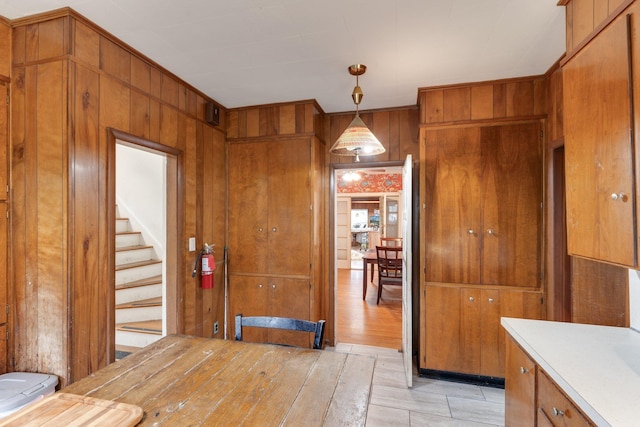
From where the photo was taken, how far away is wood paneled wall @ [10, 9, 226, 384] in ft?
5.57

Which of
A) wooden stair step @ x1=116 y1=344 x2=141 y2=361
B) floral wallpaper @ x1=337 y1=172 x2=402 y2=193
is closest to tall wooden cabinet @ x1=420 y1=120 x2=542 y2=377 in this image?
wooden stair step @ x1=116 y1=344 x2=141 y2=361

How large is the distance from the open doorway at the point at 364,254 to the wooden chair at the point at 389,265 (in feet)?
1.42

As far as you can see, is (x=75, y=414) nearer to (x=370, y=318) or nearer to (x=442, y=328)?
(x=442, y=328)

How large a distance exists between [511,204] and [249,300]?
2.66 metres

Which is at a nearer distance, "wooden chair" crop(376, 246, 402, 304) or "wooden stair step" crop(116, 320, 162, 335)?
"wooden stair step" crop(116, 320, 162, 335)

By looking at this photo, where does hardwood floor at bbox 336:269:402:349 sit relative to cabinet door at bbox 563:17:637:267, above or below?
below

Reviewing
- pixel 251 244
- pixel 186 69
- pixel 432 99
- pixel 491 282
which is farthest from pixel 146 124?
pixel 491 282

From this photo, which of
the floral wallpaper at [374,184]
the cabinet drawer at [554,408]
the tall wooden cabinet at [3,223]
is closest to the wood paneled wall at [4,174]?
the tall wooden cabinet at [3,223]

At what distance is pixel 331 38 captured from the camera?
6.35ft

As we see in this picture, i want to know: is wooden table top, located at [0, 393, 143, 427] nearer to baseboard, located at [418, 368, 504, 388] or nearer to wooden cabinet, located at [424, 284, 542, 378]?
wooden cabinet, located at [424, 284, 542, 378]

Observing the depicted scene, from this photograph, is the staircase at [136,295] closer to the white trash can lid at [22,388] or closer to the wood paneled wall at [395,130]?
the white trash can lid at [22,388]

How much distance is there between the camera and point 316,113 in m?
3.08

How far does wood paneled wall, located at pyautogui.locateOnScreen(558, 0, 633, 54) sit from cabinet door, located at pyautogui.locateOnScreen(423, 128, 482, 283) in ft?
3.42

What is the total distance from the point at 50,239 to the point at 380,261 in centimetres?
400
